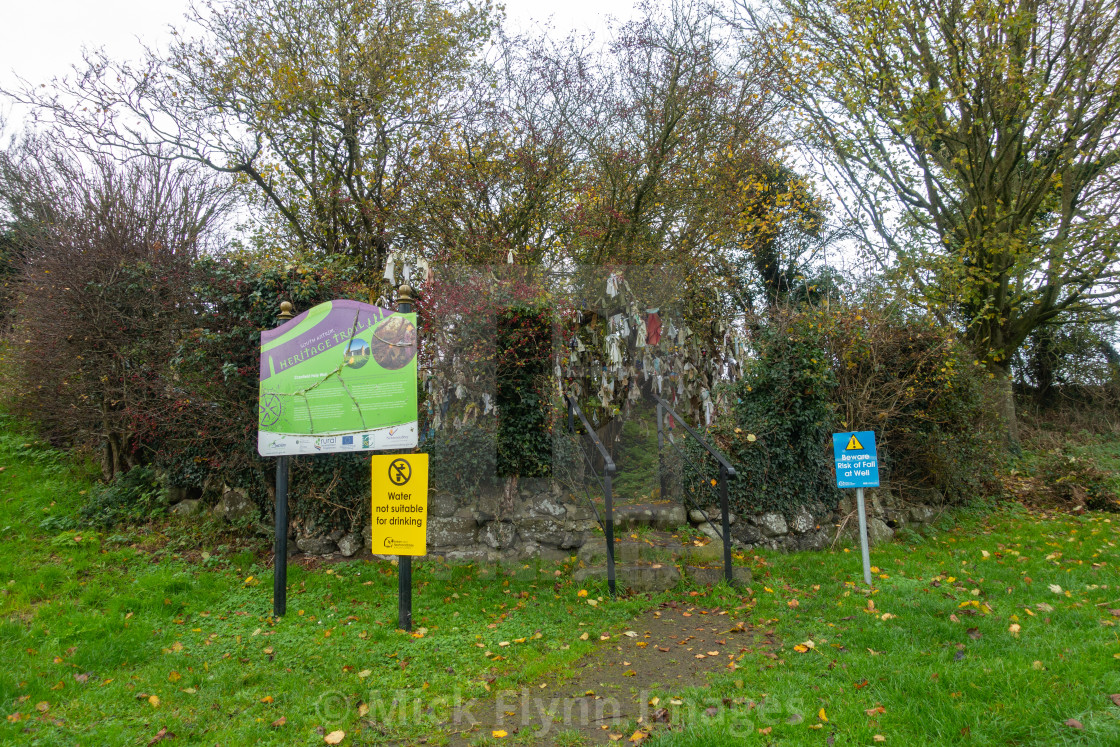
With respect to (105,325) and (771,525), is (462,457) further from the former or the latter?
(105,325)

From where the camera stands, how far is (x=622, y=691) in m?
3.72

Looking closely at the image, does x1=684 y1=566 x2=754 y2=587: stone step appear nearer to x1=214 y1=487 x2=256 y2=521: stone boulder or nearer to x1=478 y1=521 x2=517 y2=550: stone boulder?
x1=478 y1=521 x2=517 y2=550: stone boulder

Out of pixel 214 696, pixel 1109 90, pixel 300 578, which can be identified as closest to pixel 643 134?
pixel 1109 90

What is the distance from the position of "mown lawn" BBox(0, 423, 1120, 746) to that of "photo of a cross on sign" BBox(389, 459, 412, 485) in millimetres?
1141

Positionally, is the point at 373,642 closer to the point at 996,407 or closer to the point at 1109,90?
the point at 996,407

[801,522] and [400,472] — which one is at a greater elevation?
[400,472]

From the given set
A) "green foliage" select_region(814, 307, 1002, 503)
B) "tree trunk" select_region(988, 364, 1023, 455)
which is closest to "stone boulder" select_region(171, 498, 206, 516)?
"green foliage" select_region(814, 307, 1002, 503)

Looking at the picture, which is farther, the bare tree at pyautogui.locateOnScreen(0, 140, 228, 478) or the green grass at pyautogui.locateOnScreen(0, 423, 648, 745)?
the bare tree at pyautogui.locateOnScreen(0, 140, 228, 478)

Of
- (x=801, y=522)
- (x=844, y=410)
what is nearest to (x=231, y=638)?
(x=801, y=522)

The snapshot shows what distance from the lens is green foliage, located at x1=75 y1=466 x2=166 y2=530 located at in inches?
254

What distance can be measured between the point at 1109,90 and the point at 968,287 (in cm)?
344

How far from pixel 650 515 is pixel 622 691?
9.98 feet

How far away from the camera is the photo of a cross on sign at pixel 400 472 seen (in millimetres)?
4844

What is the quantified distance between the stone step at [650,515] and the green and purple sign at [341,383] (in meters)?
2.71
